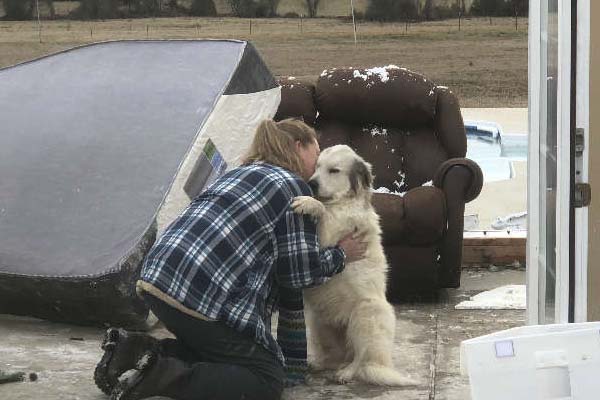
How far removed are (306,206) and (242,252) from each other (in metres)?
0.33

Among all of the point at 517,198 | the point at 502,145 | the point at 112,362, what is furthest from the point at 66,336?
the point at 502,145

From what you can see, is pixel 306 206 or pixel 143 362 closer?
pixel 143 362

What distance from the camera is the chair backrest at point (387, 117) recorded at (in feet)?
21.3

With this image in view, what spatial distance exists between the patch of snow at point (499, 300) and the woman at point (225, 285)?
1854 millimetres

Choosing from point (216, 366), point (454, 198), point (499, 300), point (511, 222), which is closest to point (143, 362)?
point (216, 366)

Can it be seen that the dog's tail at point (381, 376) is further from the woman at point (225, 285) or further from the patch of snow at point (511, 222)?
the patch of snow at point (511, 222)

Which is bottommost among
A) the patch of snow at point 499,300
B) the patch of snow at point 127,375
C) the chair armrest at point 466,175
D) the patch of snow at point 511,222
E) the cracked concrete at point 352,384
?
the patch of snow at point 499,300

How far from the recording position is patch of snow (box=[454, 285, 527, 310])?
5922 millimetres

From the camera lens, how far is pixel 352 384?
452 cm

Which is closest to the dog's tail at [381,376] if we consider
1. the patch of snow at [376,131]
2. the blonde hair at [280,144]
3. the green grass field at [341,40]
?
the blonde hair at [280,144]

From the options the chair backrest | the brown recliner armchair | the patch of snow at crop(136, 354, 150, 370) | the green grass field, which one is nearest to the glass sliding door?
the patch of snow at crop(136, 354, 150, 370)

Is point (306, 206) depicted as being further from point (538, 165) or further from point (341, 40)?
point (341, 40)

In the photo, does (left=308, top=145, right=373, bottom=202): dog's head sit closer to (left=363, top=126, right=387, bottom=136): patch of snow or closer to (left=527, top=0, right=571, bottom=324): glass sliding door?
(left=527, top=0, right=571, bottom=324): glass sliding door

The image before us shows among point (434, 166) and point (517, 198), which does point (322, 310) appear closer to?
point (434, 166)
